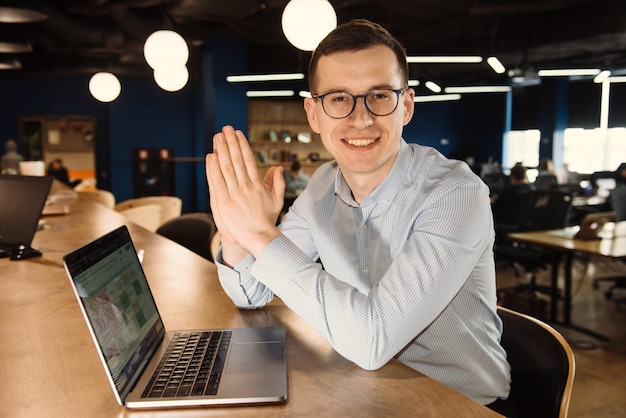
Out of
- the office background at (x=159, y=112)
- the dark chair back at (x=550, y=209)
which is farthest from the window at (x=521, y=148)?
the dark chair back at (x=550, y=209)

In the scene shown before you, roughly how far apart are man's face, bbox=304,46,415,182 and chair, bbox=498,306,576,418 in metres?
0.56

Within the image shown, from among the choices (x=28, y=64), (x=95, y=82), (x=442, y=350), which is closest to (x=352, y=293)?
(x=442, y=350)

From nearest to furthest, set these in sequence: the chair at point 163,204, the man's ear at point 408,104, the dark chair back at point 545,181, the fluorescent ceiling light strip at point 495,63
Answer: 1. the man's ear at point 408,104
2. the chair at point 163,204
3. the fluorescent ceiling light strip at point 495,63
4. the dark chair back at point 545,181

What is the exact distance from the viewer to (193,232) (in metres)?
3.16

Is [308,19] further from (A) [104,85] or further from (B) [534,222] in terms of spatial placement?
(A) [104,85]

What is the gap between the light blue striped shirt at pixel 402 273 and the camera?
44.3 inches

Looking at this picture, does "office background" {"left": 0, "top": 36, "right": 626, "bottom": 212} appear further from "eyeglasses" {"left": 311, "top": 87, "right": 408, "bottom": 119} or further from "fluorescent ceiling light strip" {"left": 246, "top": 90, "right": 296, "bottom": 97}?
"eyeglasses" {"left": 311, "top": 87, "right": 408, "bottom": 119}

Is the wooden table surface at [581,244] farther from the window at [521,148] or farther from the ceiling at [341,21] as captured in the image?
the window at [521,148]

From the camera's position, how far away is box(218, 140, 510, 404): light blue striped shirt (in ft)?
3.69

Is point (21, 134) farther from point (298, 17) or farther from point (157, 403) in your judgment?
point (157, 403)

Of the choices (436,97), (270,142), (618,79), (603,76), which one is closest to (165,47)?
(618,79)

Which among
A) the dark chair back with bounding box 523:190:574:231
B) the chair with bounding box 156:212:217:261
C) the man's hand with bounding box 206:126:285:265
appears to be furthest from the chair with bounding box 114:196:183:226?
the man's hand with bounding box 206:126:285:265

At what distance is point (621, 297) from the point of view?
5875mm

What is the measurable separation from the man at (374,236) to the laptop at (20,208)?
1310 millimetres
